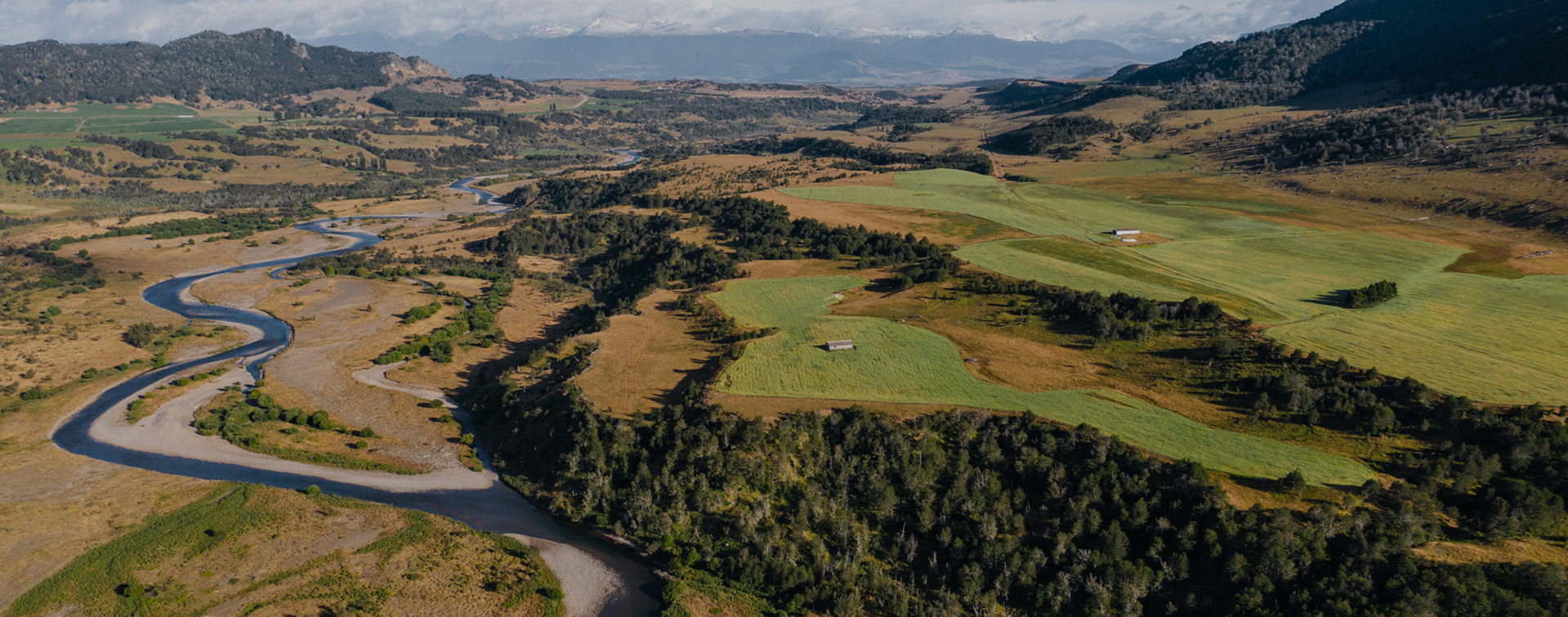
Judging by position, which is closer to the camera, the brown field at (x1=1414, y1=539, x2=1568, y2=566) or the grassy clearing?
the brown field at (x1=1414, y1=539, x2=1568, y2=566)

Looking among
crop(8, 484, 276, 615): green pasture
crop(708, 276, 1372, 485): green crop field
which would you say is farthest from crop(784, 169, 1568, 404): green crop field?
crop(8, 484, 276, 615): green pasture

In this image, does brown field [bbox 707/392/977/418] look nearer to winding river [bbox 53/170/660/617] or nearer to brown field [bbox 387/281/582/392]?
winding river [bbox 53/170/660/617]

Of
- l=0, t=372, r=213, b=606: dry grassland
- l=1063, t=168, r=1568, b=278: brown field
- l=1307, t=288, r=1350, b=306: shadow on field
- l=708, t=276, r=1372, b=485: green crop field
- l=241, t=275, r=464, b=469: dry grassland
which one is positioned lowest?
l=0, t=372, r=213, b=606: dry grassland

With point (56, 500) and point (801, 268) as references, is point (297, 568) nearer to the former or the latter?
point (56, 500)

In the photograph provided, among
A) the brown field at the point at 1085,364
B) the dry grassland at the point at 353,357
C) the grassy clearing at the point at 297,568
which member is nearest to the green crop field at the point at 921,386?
the brown field at the point at 1085,364

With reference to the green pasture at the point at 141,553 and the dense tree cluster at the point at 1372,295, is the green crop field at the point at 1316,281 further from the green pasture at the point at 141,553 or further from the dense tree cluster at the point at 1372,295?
the green pasture at the point at 141,553

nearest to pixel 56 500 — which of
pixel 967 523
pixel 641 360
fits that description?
pixel 641 360
